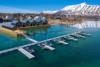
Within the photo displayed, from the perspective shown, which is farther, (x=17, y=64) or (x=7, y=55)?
(x=7, y=55)

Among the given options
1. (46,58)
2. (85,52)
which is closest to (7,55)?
(46,58)

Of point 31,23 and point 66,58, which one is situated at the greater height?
point 31,23

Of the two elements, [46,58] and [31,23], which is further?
[31,23]

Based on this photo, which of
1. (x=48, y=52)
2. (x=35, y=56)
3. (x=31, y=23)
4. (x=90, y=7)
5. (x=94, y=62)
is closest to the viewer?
(x=94, y=62)

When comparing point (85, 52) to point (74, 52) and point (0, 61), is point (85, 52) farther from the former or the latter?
point (0, 61)

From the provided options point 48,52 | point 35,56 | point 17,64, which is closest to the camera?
point 17,64

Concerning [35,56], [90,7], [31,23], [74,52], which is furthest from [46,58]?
[90,7]

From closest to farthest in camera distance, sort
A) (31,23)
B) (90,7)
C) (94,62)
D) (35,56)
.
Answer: (94,62)
(35,56)
(31,23)
(90,7)

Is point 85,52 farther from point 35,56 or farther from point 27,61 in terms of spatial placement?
point 27,61

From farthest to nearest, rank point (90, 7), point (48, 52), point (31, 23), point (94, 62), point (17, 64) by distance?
point (90, 7), point (31, 23), point (48, 52), point (94, 62), point (17, 64)
